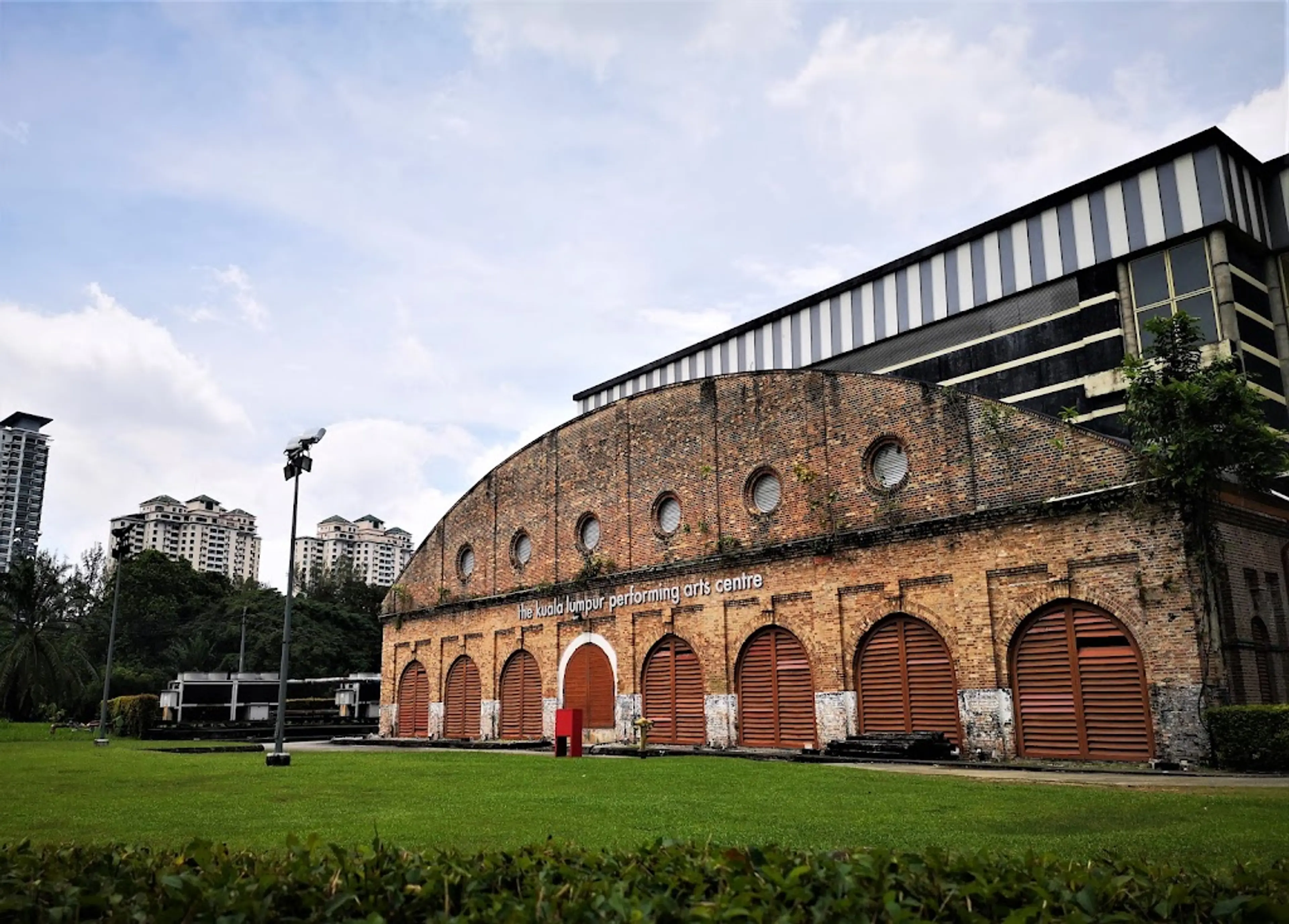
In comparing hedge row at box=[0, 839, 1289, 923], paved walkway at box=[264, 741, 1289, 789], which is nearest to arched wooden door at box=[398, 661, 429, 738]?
paved walkway at box=[264, 741, 1289, 789]

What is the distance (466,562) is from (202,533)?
10168cm

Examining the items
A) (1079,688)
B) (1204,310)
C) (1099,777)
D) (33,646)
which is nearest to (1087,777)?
(1099,777)

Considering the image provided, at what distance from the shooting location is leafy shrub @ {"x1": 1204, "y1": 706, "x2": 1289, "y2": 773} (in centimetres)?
1472

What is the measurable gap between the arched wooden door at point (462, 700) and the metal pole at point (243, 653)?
29.2 m

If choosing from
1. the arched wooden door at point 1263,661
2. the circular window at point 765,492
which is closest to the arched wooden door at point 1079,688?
the arched wooden door at point 1263,661

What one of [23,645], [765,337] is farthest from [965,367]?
[23,645]

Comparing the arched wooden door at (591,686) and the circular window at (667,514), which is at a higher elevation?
the circular window at (667,514)

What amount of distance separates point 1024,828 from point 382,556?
143085 mm

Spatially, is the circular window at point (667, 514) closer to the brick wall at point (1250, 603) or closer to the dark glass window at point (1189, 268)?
the brick wall at point (1250, 603)

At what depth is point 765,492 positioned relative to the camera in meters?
24.3

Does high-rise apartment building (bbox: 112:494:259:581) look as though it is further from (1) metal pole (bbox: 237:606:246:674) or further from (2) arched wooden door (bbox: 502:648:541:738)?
(2) arched wooden door (bbox: 502:648:541:738)

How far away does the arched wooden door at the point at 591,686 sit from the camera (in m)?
27.2

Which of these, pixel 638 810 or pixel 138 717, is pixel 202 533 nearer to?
pixel 138 717

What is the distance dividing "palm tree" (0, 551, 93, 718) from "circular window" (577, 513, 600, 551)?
103ft
